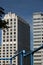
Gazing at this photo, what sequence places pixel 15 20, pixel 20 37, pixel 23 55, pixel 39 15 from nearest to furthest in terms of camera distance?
1. pixel 23 55
2. pixel 39 15
3. pixel 15 20
4. pixel 20 37

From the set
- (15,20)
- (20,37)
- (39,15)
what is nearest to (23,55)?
(39,15)

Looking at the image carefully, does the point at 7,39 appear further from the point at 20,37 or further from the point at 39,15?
the point at 39,15

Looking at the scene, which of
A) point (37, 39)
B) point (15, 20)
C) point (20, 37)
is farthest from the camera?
point (20, 37)

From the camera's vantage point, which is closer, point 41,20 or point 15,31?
point 41,20

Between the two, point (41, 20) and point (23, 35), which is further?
point (23, 35)

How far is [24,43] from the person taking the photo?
6606 cm

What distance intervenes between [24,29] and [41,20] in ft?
32.2

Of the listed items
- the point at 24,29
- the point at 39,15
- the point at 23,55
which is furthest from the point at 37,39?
the point at 23,55

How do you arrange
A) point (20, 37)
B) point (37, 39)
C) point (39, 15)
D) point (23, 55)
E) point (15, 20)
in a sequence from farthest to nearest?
1. point (20, 37)
2. point (15, 20)
3. point (37, 39)
4. point (39, 15)
5. point (23, 55)

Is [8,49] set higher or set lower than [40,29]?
lower

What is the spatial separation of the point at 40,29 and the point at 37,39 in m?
2.30

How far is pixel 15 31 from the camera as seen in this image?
60562mm

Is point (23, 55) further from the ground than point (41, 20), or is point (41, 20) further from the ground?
point (41, 20)

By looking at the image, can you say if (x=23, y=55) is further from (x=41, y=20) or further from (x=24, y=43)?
(x=24, y=43)
